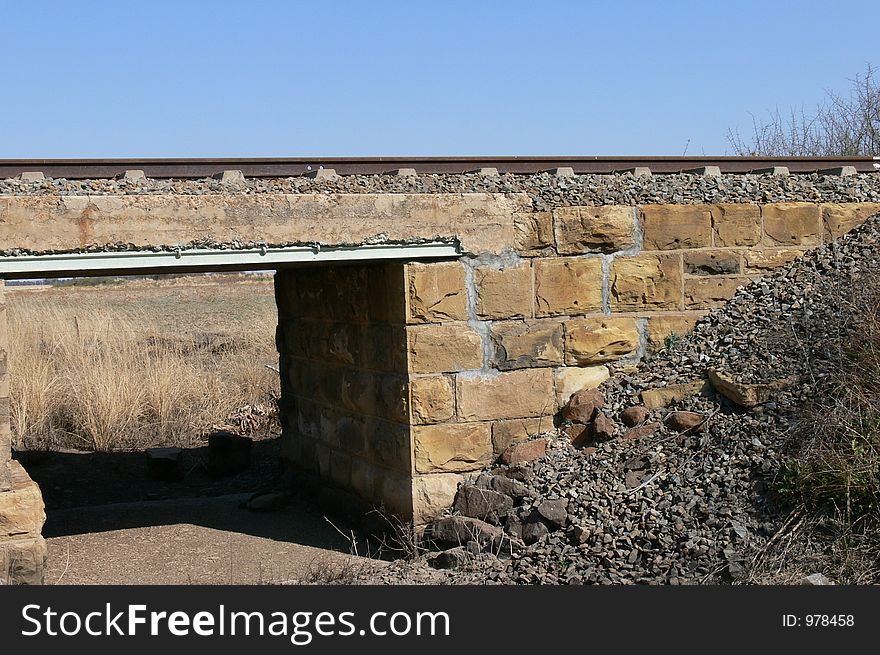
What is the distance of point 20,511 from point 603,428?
3.59 meters

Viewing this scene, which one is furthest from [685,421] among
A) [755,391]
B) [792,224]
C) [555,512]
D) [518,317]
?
[792,224]

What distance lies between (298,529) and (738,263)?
12.5 ft

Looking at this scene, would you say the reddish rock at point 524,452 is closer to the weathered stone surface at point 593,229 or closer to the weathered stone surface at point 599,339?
the weathered stone surface at point 599,339

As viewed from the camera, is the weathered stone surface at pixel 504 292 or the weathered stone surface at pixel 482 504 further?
the weathered stone surface at pixel 504 292

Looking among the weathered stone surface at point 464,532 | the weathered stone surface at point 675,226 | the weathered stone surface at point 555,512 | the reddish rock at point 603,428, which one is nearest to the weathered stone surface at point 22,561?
the weathered stone surface at point 464,532

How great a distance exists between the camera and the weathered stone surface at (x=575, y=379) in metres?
6.83

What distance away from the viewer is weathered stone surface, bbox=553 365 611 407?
22.4 feet

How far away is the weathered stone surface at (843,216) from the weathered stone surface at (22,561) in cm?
575

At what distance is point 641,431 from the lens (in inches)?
252

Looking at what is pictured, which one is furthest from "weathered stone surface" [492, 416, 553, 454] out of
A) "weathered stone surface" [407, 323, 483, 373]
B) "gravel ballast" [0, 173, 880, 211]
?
"gravel ballast" [0, 173, 880, 211]

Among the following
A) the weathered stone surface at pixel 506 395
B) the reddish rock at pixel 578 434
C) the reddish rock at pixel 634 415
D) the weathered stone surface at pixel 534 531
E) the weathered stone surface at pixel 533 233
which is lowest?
the weathered stone surface at pixel 534 531

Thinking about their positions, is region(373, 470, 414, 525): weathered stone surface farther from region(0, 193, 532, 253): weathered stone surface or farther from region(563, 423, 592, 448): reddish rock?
region(0, 193, 532, 253): weathered stone surface

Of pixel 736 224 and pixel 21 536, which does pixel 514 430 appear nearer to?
pixel 736 224

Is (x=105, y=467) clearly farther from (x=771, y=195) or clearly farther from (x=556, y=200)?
(x=771, y=195)
